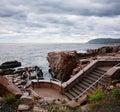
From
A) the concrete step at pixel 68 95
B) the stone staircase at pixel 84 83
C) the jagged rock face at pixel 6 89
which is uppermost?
the jagged rock face at pixel 6 89

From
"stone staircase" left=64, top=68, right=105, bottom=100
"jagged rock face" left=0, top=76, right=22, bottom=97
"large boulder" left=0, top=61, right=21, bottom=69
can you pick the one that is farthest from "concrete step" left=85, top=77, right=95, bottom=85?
"large boulder" left=0, top=61, right=21, bottom=69

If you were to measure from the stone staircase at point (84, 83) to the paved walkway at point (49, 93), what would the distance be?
0.58 meters

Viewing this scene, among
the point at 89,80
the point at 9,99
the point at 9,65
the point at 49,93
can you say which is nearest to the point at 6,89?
the point at 9,99

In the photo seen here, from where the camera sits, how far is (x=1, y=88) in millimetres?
12836

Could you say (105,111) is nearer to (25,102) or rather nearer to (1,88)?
(25,102)

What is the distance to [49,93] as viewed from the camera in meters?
18.8

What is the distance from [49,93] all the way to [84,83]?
2679 millimetres

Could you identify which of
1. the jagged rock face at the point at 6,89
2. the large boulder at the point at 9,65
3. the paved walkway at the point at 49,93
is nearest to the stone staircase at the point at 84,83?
the paved walkway at the point at 49,93

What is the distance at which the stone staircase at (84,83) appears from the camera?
17.8 metres

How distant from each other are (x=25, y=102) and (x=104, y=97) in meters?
3.61

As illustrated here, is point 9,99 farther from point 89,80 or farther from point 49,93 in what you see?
point 89,80

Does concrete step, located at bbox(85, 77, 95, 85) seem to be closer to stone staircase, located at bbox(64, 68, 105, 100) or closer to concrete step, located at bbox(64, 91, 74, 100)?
stone staircase, located at bbox(64, 68, 105, 100)

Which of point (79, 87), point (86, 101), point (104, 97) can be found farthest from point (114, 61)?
point (104, 97)

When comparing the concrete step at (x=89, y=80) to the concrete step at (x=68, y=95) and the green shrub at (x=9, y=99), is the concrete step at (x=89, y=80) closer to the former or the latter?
the concrete step at (x=68, y=95)
